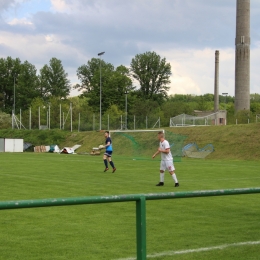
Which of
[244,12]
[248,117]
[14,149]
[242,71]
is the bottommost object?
[14,149]

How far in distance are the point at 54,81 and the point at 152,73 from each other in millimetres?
24182

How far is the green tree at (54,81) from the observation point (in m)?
121

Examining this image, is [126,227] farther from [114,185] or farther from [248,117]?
[248,117]

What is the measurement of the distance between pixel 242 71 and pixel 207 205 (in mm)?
63549

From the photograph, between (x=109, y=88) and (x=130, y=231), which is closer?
(x=130, y=231)

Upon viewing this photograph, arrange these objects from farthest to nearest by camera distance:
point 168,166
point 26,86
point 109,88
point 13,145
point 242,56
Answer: point 26,86
point 109,88
point 242,56
point 13,145
point 168,166

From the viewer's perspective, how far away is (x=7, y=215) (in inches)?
448

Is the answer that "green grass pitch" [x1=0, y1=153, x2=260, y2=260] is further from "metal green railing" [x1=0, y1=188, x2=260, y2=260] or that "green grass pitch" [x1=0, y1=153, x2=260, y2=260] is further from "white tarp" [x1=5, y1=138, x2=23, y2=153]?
"white tarp" [x1=5, y1=138, x2=23, y2=153]

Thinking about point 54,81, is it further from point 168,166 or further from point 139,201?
point 139,201

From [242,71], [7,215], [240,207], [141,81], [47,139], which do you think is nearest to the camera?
[7,215]

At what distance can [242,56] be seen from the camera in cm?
7356

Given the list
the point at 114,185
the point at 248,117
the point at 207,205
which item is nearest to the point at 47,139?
the point at 248,117

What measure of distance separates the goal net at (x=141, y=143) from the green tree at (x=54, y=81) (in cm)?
7091

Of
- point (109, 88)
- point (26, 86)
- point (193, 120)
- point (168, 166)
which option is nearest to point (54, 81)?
point (26, 86)
